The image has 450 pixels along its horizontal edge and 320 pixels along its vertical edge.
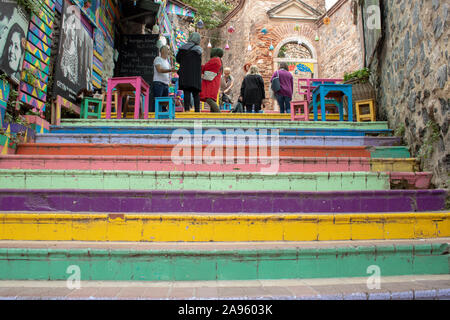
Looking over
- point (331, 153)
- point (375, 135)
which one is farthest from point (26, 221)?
point (375, 135)

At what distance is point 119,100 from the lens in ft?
16.5

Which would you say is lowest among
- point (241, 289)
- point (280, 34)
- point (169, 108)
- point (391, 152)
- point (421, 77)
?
point (241, 289)

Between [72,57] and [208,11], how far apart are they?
42.3ft

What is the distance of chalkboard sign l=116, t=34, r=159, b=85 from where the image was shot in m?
8.25

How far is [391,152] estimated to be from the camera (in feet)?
9.65

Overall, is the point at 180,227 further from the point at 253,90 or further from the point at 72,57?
the point at 253,90

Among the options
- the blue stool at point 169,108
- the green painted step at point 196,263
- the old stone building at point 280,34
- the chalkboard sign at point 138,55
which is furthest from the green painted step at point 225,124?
the old stone building at point 280,34

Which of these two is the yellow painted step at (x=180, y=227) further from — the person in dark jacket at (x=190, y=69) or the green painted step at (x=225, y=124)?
the person in dark jacket at (x=190, y=69)

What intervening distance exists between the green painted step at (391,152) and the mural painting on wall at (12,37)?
11.8 feet

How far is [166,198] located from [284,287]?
3.10 feet

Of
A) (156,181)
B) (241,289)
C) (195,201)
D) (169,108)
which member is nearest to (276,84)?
(169,108)

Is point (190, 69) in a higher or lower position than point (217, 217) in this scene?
higher

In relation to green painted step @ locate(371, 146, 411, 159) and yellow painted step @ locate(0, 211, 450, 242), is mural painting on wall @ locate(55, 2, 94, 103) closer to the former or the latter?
yellow painted step @ locate(0, 211, 450, 242)

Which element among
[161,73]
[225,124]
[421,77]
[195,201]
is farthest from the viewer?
[161,73]
